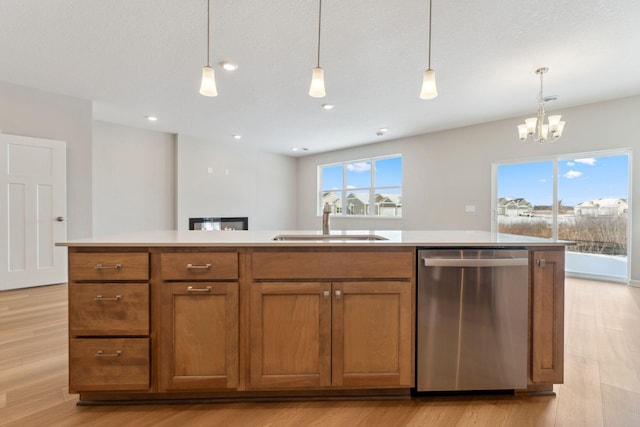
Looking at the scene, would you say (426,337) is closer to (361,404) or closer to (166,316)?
(361,404)

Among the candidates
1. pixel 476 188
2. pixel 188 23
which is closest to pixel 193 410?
pixel 188 23

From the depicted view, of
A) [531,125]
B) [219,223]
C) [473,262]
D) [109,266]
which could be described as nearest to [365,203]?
[219,223]

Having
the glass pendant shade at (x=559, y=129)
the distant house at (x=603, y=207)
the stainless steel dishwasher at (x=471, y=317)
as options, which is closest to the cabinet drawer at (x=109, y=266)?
the stainless steel dishwasher at (x=471, y=317)

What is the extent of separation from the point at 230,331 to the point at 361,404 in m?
0.79

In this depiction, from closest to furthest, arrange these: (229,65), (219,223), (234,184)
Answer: (229,65) → (219,223) → (234,184)

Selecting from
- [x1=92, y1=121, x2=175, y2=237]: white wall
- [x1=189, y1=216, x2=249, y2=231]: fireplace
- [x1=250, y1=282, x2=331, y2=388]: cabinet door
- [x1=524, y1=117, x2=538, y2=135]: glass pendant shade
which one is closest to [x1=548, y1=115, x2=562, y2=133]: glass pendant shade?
[x1=524, y1=117, x2=538, y2=135]: glass pendant shade

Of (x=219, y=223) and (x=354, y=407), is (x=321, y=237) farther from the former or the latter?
(x=219, y=223)

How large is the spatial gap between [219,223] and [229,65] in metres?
Result: 4.23

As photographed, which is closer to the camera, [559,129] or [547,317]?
[547,317]

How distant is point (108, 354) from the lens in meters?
1.50

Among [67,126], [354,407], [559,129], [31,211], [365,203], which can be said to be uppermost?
[67,126]

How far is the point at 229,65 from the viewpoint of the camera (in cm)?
312

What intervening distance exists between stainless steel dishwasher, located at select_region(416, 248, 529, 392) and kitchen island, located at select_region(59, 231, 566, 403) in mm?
62

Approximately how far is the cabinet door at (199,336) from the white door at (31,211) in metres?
3.58
